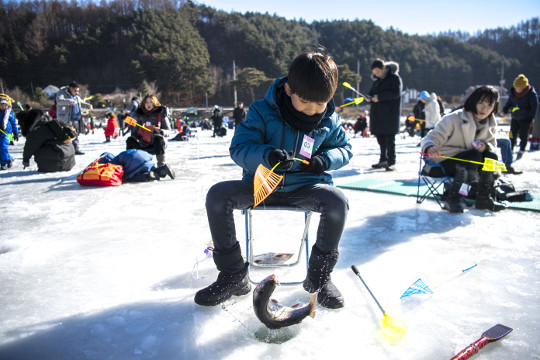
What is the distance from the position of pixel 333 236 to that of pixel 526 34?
124314 millimetres

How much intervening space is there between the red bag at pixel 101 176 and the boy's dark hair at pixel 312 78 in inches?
151

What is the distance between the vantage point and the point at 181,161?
745cm

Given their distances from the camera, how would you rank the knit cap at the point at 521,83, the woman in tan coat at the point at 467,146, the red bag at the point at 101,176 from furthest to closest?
the knit cap at the point at 521,83 < the red bag at the point at 101,176 < the woman in tan coat at the point at 467,146

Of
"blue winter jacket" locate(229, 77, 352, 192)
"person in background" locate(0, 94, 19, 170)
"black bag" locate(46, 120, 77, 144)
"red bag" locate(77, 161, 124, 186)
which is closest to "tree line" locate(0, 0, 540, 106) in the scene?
"person in background" locate(0, 94, 19, 170)

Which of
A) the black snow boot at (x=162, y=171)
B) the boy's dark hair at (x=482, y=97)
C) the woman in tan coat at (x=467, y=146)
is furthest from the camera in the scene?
the black snow boot at (x=162, y=171)

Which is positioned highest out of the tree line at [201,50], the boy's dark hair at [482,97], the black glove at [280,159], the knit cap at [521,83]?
the tree line at [201,50]

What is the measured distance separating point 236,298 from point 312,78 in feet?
3.62

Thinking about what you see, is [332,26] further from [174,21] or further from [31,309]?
[31,309]

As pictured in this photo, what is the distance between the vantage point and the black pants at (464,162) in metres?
3.23

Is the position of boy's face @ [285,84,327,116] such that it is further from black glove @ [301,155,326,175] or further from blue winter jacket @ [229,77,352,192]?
black glove @ [301,155,326,175]

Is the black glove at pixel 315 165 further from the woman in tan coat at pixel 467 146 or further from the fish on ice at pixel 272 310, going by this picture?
the woman in tan coat at pixel 467 146

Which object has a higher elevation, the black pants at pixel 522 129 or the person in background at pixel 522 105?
the person in background at pixel 522 105

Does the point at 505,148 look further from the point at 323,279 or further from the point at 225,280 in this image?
the point at 225,280

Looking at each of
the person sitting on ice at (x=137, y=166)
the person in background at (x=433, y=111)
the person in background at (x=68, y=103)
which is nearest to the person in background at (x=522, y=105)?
the person in background at (x=433, y=111)
